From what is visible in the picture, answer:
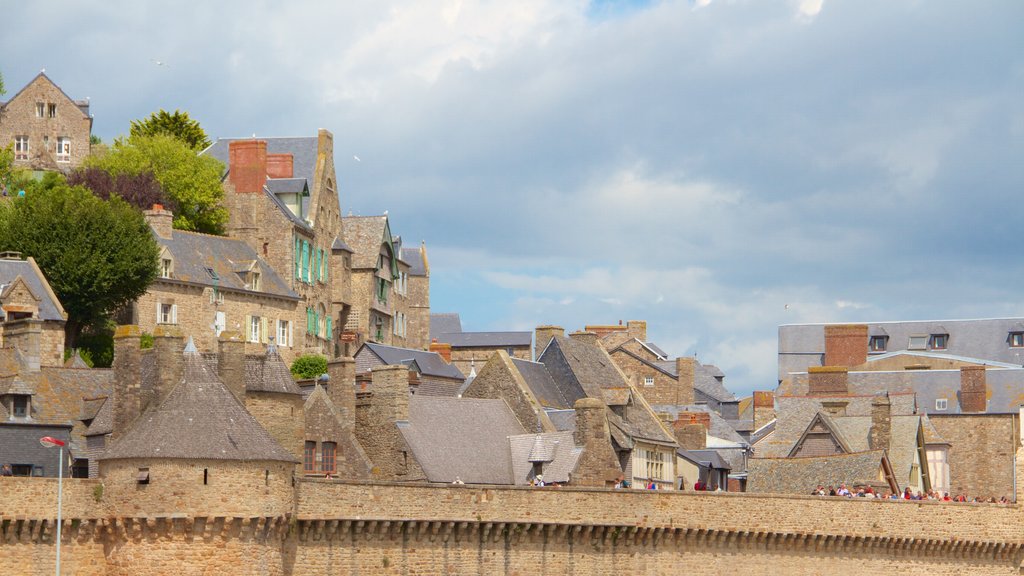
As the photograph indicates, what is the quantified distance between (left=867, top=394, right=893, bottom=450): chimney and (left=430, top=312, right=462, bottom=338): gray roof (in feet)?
149

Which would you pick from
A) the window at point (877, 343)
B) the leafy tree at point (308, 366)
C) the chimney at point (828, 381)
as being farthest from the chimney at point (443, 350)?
the window at point (877, 343)

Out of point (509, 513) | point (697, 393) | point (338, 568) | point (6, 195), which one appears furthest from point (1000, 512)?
point (6, 195)

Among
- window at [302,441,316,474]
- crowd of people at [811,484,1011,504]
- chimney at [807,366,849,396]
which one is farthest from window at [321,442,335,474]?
chimney at [807,366,849,396]

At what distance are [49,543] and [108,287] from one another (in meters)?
27.6

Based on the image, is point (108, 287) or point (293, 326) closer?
point (108, 287)

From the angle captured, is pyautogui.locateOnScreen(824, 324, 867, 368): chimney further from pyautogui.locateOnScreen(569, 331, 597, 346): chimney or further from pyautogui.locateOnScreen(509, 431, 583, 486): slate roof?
pyautogui.locateOnScreen(509, 431, 583, 486): slate roof

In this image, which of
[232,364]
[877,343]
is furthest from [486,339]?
[232,364]

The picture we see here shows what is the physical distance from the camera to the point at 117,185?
258 feet

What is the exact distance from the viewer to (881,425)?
61219mm

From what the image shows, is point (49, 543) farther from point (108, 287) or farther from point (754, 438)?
point (754, 438)

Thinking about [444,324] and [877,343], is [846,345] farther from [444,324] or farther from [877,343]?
[444,324]

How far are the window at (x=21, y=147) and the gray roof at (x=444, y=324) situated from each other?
930 inches

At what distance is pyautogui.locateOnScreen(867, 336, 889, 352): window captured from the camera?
86694mm

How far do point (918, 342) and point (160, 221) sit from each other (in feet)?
110
